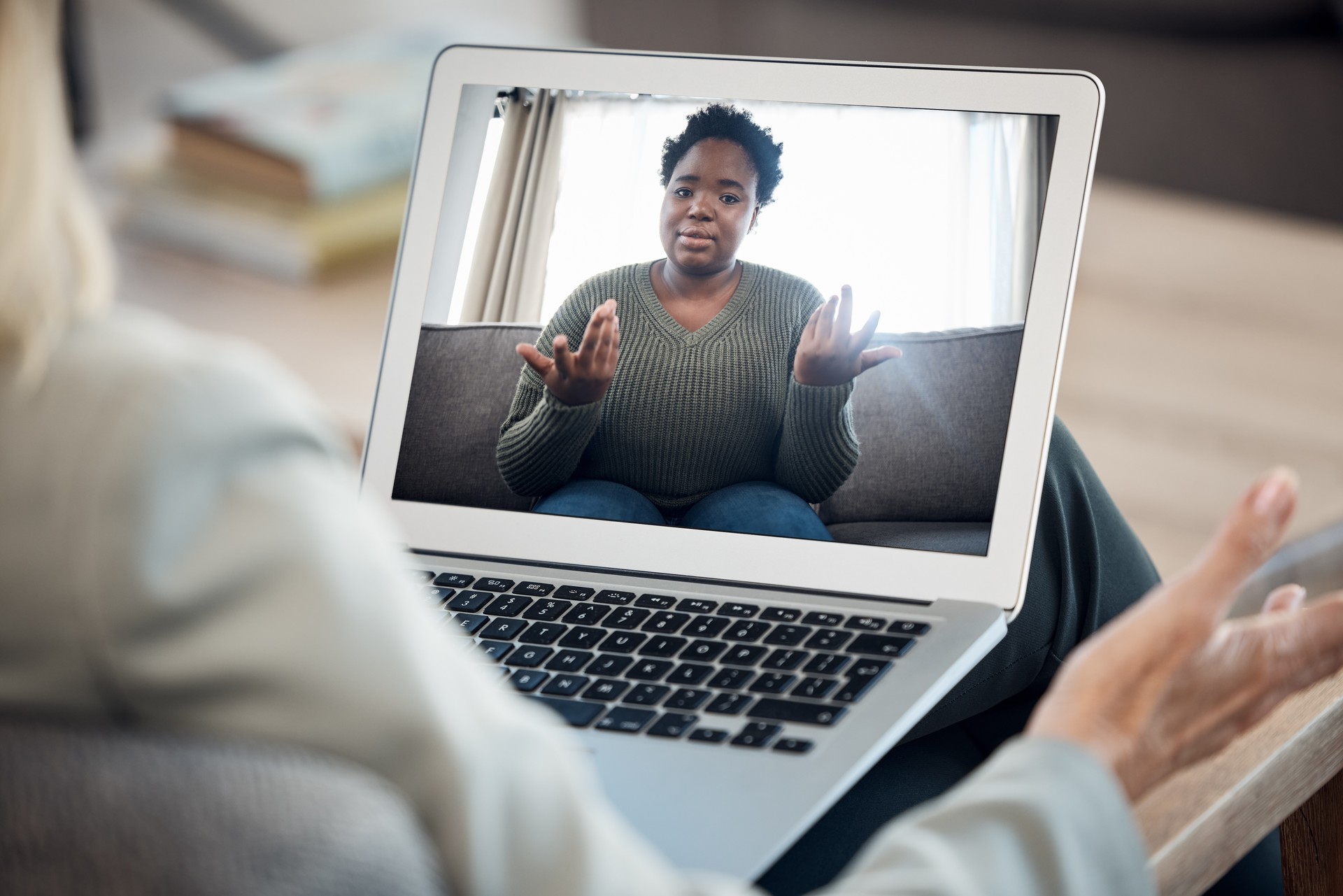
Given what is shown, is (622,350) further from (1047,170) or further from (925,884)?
(925,884)

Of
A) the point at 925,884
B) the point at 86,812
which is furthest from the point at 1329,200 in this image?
the point at 86,812

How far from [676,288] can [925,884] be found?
0.41 metres

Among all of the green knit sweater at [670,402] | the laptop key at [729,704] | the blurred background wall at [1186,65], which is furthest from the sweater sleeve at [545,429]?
the blurred background wall at [1186,65]

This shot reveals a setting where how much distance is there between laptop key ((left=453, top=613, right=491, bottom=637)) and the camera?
673 millimetres

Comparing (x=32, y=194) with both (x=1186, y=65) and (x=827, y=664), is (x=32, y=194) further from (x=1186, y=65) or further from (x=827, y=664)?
(x=1186, y=65)

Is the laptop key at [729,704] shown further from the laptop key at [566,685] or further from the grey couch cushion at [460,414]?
the grey couch cushion at [460,414]

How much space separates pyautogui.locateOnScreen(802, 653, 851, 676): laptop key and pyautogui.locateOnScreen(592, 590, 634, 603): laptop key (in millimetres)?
122

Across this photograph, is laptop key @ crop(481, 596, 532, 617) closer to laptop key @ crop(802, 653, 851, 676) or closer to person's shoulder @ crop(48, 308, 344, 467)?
laptop key @ crop(802, 653, 851, 676)

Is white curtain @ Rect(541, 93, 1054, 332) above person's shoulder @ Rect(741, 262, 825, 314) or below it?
above

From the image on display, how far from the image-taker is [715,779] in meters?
0.53

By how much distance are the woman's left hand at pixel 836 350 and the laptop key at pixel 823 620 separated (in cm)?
14

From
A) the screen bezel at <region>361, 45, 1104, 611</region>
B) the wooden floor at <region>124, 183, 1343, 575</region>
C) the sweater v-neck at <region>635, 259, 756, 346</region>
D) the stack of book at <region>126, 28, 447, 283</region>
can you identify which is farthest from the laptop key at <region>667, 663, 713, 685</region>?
the stack of book at <region>126, 28, 447, 283</region>

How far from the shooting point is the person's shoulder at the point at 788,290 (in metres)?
0.73

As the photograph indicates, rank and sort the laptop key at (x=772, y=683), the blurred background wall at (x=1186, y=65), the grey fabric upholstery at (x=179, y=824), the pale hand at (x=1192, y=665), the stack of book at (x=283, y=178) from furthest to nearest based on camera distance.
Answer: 1. the blurred background wall at (x=1186, y=65)
2. the stack of book at (x=283, y=178)
3. the laptop key at (x=772, y=683)
4. the pale hand at (x=1192, y=665)
5. the grey fabric upholstery at (x=179, y=824)
